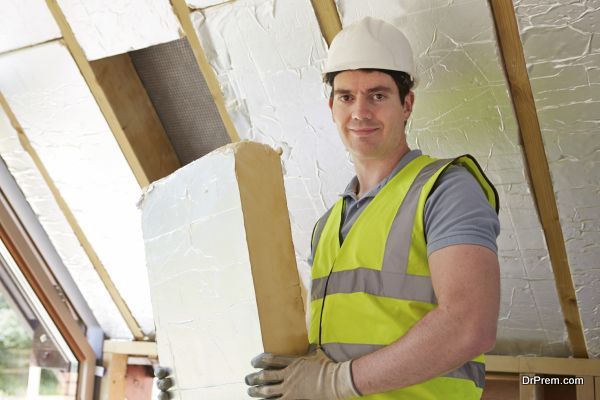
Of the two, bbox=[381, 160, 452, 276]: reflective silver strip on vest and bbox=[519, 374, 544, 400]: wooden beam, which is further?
bbox=[519, 374, 544, 400]: wooden beam

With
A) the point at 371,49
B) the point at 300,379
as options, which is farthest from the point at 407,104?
the point at 300,379

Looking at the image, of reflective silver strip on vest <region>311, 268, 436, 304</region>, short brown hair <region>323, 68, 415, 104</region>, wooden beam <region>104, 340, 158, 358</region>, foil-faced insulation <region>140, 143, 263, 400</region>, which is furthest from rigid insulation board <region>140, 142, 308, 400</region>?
wooden beam <region>104, 340, 158, 358</region>

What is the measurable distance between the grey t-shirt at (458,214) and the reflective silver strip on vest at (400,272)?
47 mm

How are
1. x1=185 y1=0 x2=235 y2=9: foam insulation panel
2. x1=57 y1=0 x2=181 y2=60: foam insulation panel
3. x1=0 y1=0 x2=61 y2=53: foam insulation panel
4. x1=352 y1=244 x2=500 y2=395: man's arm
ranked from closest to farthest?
x1=352 y1=244 x2=500 y2=395: man's arm < x1=185 y1=0 x2=235 y2=9: foam insulation panel < x1=57 y1=0 x2=181 y2=60: foam insulation panel < x1=0 y1=0 x2=61 y2=53: foam insulation panel

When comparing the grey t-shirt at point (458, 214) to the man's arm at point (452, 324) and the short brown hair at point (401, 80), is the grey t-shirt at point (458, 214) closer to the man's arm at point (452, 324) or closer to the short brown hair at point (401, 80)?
the man's arm at point (452, 324)

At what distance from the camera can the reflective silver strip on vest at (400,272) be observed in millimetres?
1592

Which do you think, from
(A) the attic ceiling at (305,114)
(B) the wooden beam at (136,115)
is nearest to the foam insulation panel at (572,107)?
(A) the attic ceiling at (305,114)

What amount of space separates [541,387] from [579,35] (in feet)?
3.97

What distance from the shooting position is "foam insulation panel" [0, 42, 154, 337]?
274cm

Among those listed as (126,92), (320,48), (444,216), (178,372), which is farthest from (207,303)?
(126,92)

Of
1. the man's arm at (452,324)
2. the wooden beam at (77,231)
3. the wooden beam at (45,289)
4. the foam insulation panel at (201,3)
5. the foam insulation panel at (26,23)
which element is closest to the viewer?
the man's arm at (452,324)

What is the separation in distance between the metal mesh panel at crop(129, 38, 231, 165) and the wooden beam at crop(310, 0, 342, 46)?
0.68m

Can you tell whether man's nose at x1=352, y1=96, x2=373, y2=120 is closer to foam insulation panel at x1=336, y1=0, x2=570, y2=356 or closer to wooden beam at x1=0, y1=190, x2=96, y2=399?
foam insulation panel at x1=336, y1=0, x2=570, y2=356

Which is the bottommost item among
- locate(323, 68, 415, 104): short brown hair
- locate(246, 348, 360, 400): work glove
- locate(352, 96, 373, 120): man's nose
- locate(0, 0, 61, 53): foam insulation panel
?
locate(246, 348, 360, 400): work glove
